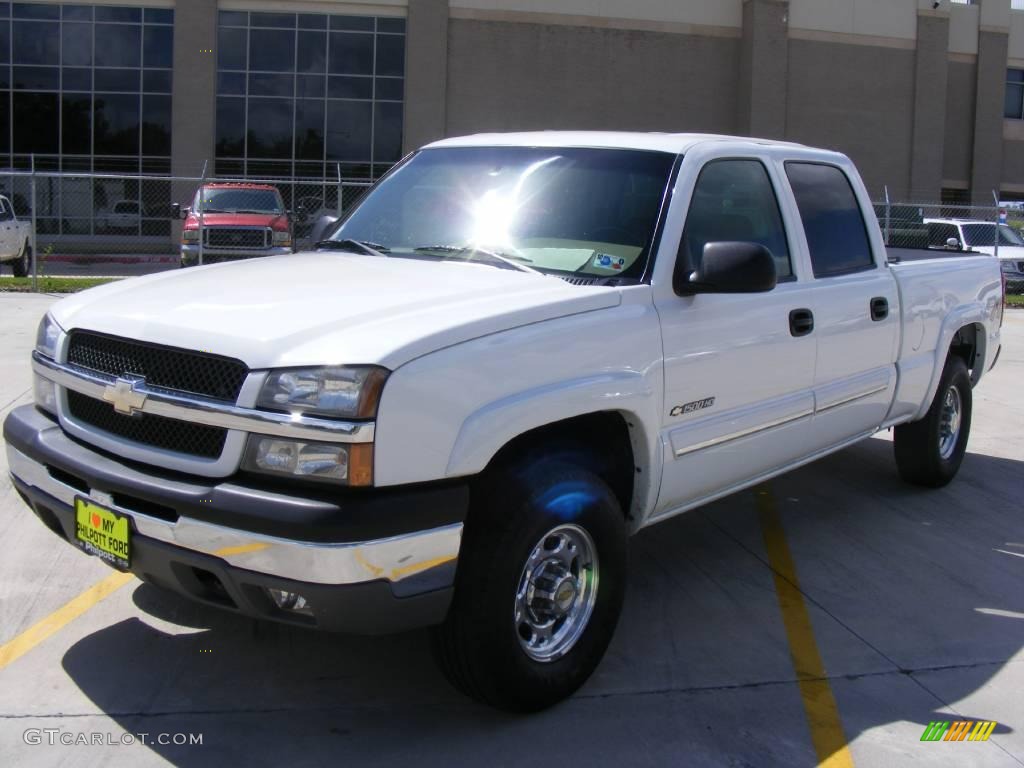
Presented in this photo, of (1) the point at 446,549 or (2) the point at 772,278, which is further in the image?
(2) the point at 772,278

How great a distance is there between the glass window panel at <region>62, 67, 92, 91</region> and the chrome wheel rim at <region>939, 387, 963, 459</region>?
1194 inches

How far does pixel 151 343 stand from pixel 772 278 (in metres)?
2.28

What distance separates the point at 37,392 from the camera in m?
4.16

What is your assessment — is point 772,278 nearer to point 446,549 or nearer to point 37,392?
point 446,549

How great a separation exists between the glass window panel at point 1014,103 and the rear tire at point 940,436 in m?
38.3

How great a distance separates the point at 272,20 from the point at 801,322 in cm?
2994

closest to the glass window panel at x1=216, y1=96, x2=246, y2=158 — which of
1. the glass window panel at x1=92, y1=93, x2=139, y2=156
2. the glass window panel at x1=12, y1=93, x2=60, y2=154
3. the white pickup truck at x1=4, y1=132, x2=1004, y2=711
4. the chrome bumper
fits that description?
the glass window panel at x1=92, y1=93, x2=139, y2=156

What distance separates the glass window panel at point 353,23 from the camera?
105 feet

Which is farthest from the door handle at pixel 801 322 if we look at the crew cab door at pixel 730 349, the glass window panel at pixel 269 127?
the glass window panel at pixel 269 127

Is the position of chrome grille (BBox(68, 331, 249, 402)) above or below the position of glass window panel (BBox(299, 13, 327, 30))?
below

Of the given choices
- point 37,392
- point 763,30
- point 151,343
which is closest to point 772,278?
point 151,343

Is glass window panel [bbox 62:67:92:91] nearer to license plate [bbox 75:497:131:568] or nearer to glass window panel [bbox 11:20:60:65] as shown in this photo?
glass window panel [bbox 11:20:60:65]

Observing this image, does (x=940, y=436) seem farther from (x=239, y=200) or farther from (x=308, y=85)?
(x=308, y=85)

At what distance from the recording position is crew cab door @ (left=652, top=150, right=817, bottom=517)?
4293 millimetres
